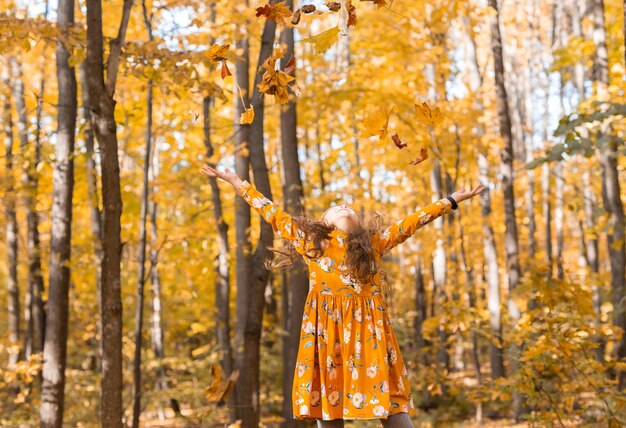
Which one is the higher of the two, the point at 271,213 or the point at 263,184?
the point at 263,184

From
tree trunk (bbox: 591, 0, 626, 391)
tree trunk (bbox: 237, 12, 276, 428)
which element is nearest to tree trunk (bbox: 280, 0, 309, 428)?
tree trunk (bbox: 237, 12, 276, 428)

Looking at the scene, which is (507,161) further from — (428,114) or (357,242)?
(428,114)

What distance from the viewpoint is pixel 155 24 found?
34.2 ft

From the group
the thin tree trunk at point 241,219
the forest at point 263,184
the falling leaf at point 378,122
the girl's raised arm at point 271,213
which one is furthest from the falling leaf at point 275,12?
the thin tree trunk at point 241,219

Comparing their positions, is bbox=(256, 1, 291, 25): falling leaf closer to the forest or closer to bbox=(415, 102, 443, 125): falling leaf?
the forest

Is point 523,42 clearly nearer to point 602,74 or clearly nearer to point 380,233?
point 602,74

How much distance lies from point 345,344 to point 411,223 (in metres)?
0.75

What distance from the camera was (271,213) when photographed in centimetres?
369

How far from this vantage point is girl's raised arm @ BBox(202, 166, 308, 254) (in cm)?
364

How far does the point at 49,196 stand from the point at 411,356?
26.7 feet

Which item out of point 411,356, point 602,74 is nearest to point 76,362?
point 411,356

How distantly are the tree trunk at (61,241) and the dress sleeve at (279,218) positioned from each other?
341cm

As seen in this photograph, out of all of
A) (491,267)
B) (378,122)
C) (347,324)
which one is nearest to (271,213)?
(347,324)

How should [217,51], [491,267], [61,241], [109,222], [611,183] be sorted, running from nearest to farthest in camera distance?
[217,51] → [109,222] → [61,241] → [611,183] → [491,267]
